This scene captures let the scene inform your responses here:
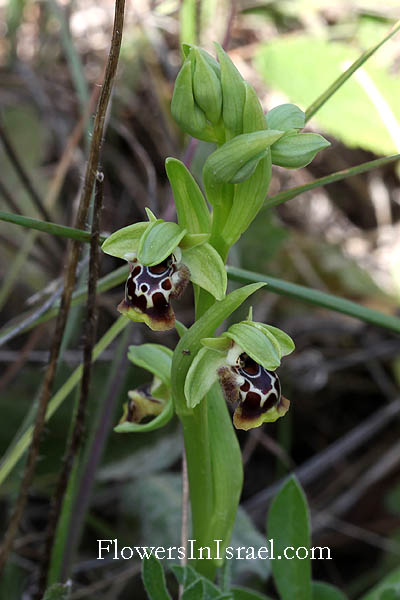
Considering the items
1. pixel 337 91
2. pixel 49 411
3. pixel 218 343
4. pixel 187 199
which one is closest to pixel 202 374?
pixel 218 343

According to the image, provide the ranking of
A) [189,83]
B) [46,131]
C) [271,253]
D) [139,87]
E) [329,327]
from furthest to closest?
[139,87] → [46,131] → [329,327] → [271,253] → [189,83]

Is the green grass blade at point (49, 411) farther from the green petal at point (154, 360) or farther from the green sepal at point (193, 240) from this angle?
the green sepal at point (193, 240)

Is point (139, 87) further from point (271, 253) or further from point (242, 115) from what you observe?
point (242, 115)

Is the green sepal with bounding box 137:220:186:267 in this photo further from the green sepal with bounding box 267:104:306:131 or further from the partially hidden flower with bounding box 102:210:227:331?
the green sepal with bounding box 267:104:306:131

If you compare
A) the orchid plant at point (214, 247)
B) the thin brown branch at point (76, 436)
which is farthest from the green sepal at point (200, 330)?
the thin brown branch at point (76, 436)

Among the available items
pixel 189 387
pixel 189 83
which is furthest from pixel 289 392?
pixel 189 83

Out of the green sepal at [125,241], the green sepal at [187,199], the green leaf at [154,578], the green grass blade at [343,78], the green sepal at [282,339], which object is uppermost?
the green grass blade at [343,78]

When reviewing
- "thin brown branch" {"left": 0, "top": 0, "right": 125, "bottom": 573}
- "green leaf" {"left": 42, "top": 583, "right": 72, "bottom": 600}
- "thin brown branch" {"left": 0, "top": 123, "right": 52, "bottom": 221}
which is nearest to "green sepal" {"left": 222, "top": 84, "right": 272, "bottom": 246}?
"thin brown branch" {"left": 0, "top": 0, "right": 125, "bottom": 573}
